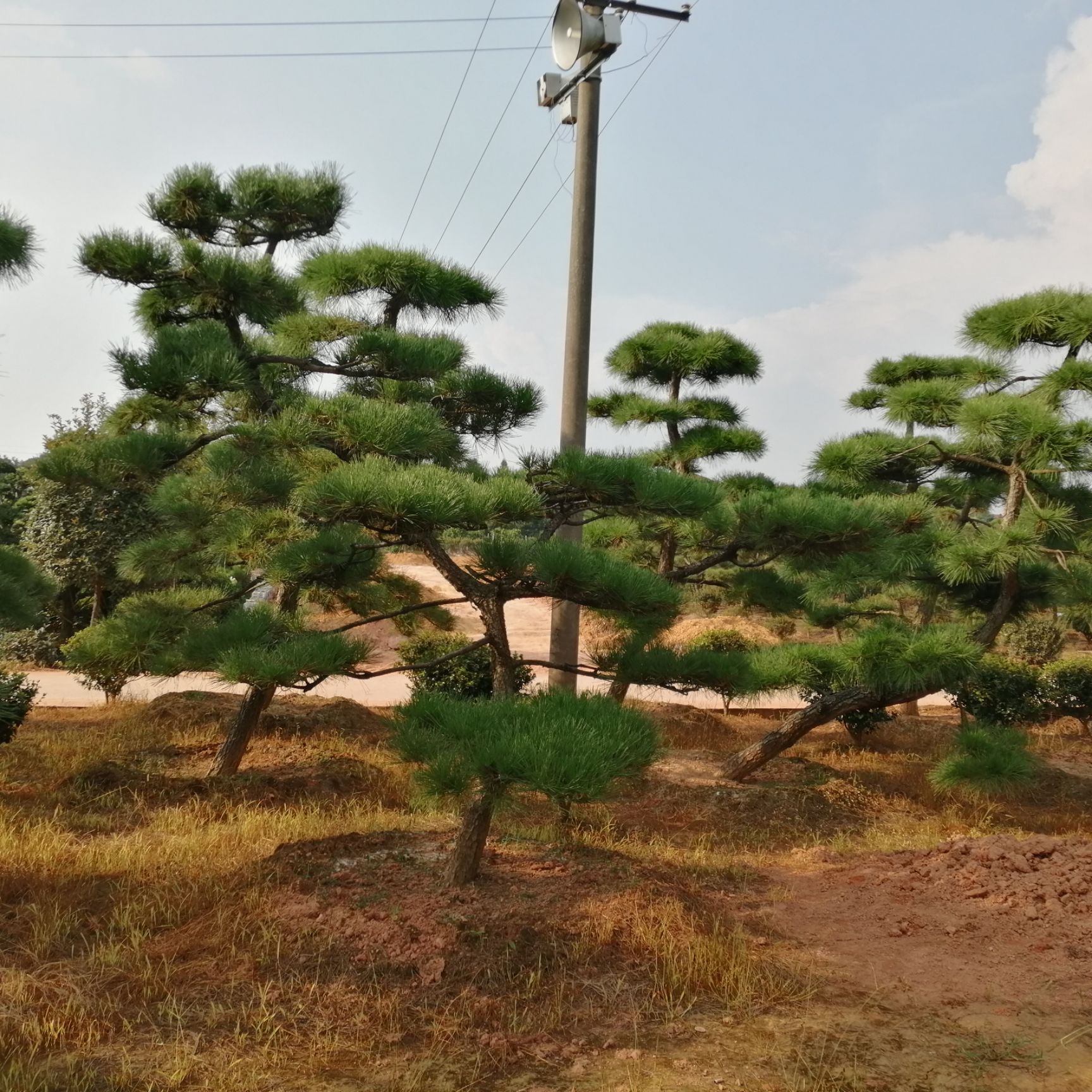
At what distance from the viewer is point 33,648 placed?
11141 millimetres

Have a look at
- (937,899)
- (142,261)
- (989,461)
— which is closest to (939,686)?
(989,461)

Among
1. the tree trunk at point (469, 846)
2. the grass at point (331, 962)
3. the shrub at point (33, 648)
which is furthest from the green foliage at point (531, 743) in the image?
the shrub at point (33, 648)

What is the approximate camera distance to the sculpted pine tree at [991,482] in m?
5.25

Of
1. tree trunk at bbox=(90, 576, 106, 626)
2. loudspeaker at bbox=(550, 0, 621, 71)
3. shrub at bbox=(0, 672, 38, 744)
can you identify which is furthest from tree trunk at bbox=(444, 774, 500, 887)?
tree trunk at bbox=(90, 576, 106, 626)

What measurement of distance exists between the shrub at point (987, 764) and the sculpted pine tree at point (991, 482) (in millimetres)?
399

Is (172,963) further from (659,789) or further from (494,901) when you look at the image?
(659,789)

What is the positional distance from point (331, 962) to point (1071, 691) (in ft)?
26.8

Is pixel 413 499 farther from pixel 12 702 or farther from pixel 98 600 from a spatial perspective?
pixel 98 600

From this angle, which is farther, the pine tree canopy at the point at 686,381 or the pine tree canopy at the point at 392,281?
the pine tree canopy at the point at 686,381

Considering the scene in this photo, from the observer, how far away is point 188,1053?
2.38 m

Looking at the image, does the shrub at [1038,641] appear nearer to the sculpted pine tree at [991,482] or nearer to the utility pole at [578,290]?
the sculpted pine tree at [991,482]

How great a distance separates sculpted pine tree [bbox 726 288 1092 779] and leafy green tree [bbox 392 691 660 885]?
8.62 feet

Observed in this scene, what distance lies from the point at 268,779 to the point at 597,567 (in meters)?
2.67

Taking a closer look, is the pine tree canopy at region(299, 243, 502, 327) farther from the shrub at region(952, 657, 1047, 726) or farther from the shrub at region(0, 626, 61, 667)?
the shrub at region(0, 626, 61, 667)
